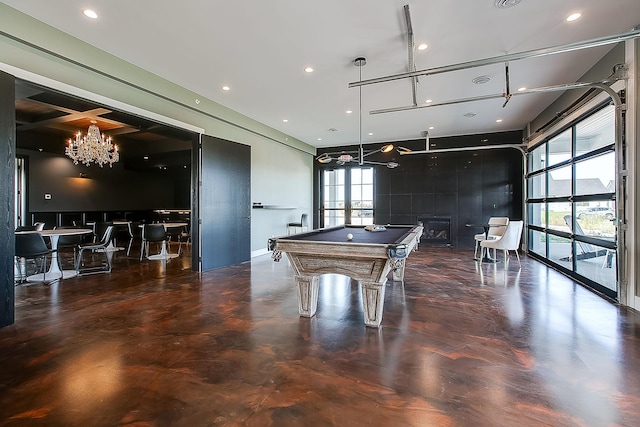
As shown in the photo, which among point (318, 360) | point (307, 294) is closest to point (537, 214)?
point (307, 294)

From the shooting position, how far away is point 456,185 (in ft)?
29.3

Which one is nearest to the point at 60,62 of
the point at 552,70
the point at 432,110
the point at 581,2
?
the point at 581,2

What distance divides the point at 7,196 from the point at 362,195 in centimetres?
859

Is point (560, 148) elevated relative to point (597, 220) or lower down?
elevated

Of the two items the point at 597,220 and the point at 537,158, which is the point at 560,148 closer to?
the point at 537,158

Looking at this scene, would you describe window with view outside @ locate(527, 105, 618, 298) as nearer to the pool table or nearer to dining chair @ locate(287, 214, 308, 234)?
the pool table

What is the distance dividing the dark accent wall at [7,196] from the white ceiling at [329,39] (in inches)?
40.1

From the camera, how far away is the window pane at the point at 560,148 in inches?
213

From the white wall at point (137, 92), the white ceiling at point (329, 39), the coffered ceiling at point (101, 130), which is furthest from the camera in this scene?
the coffered ceiling at point (101, 130)

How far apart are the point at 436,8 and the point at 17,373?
188 inches

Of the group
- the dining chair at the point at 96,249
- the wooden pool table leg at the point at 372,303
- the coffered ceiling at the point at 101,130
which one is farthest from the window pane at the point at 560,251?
the dining chair at the point at 96,249

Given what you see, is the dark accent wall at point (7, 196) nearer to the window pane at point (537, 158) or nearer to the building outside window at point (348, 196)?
the building outside window at point (348, 196)

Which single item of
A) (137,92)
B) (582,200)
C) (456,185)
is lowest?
(582,200)

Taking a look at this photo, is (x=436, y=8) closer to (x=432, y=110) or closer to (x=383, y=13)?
(x=383, y=13)
